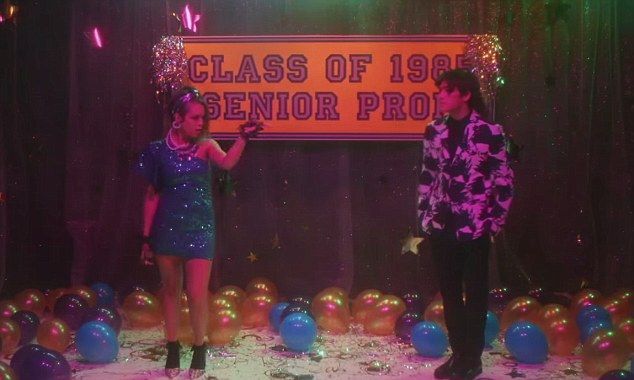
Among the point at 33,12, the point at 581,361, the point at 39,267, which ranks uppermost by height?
the point at 33,12

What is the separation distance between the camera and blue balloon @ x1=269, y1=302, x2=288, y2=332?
4.73 meters

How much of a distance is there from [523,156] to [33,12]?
400 cm

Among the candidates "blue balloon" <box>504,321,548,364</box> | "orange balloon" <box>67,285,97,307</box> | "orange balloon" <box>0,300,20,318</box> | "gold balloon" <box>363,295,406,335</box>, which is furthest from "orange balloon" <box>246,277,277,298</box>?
"blue balloon" <box>504,321,548,364</box>

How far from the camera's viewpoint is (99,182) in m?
5.74

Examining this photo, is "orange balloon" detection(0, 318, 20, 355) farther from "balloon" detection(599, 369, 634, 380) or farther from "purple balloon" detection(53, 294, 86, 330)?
"balloon" detection(599, 369, 634, 380)

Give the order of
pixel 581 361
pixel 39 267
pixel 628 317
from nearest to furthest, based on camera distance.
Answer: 1. pixel 581 361
2. pixel 628 317
3. pixel 39 267

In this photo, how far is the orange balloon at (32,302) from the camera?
4.90 meters

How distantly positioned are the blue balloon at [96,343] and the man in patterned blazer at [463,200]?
1867 mm

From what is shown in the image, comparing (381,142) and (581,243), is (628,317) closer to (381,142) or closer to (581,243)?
(581,243)

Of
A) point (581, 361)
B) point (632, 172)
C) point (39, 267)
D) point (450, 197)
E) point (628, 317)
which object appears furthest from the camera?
point (39, 267)

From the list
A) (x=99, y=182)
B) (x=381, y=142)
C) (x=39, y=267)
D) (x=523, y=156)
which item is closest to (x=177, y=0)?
(x=99, y=182)

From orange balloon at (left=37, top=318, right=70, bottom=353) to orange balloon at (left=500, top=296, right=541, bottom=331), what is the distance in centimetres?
274

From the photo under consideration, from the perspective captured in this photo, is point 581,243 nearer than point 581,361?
No

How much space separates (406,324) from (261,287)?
121 centimetres
